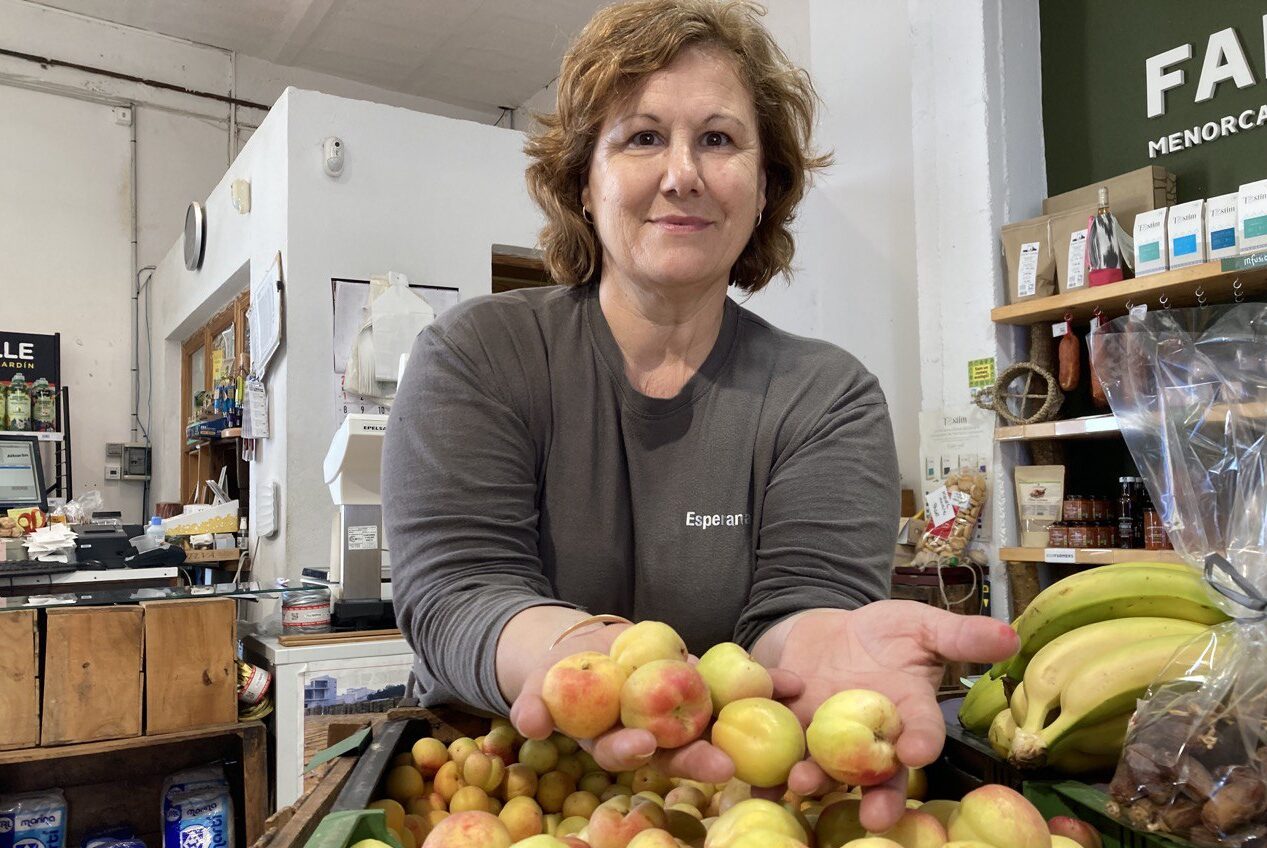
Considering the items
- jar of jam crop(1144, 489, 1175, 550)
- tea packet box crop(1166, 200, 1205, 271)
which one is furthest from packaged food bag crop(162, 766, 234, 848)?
tea packet box crop(1166, 200, 1205, 271)

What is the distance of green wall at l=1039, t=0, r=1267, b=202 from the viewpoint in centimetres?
288

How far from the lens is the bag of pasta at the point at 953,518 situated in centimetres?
338

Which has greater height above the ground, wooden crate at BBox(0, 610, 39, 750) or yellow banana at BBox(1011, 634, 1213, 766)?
yellow banana at BBox(1011, 634, 1213, 766)

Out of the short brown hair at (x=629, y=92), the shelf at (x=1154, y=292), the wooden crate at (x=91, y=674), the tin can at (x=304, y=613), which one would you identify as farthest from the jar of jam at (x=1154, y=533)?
the wooden crate at (x=91, y=674)

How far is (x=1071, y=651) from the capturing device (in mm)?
869

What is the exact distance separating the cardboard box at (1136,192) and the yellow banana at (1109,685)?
8.40ft

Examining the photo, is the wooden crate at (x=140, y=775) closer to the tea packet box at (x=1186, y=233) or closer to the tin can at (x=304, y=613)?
the tin can at (x=304, y=613)

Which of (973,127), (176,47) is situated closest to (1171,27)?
(973,127)

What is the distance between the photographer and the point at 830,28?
184 inches

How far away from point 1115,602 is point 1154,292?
7.49ft

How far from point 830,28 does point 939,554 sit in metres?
2.87

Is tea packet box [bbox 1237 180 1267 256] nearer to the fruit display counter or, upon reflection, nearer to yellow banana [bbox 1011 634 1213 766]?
yellow banana [bbox 1011 634 1213 766]

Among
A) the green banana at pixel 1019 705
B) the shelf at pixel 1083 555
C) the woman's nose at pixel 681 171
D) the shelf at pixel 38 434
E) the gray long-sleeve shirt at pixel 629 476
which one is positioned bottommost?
the shelf at pixel 1083 555

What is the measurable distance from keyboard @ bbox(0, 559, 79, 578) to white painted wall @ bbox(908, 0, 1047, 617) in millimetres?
3827
